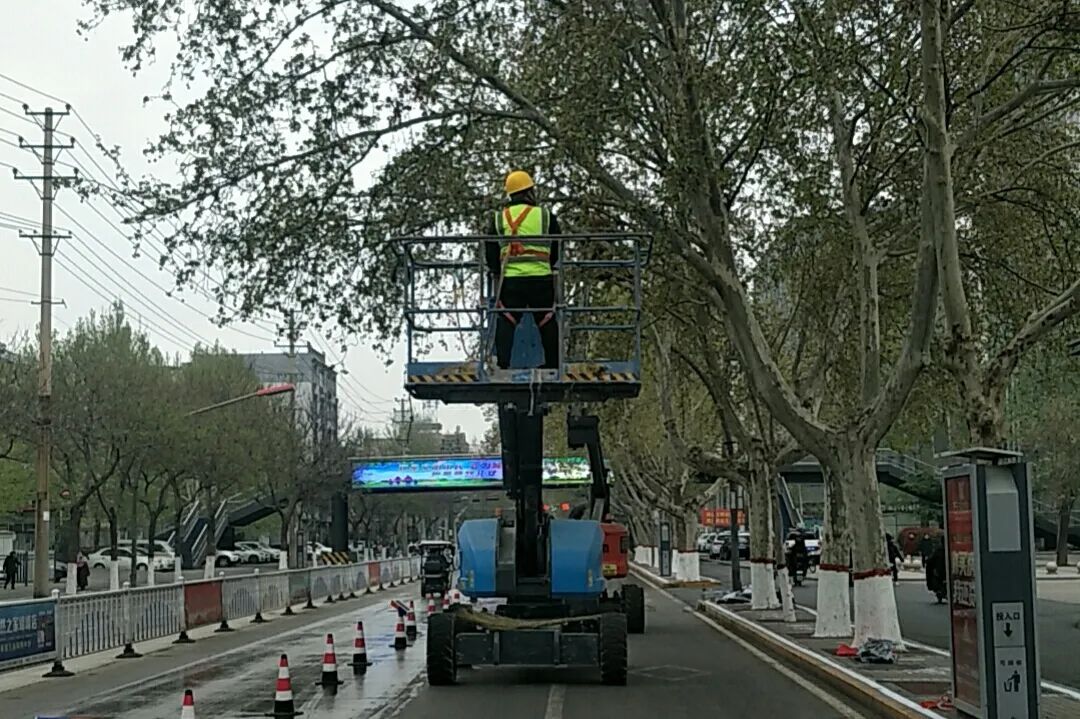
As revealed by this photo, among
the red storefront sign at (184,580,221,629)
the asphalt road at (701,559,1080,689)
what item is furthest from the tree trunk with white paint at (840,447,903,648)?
the red storefront sign at (184,580,221,629)

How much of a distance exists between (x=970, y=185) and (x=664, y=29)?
6.10 metres

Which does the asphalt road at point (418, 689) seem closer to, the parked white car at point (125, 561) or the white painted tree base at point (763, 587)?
the white painted tree base at point (763, 587)

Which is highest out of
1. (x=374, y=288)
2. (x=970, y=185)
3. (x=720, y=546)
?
(x=970, y=185)

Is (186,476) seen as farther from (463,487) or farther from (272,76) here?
(272,76)

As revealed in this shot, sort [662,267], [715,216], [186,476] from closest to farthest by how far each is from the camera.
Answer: [715,216], [662,267], [186,476]

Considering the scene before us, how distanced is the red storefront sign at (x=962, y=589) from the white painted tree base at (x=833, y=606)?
10.5 meters

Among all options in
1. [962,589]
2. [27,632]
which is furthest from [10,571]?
[962,589]

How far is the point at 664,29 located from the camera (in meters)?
18.8

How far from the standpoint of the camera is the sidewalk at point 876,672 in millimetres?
14641

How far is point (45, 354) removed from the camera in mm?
38062

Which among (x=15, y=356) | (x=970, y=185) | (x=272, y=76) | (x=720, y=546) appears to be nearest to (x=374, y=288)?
(x=272, y=76)

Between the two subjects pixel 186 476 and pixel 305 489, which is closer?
pixel 186 476

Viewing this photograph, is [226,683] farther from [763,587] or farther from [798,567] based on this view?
[798,567]

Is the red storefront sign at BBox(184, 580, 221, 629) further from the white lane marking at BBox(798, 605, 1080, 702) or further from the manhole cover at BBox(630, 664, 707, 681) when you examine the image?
the white lane marking at BBox(798, 605, 1080, 702)
